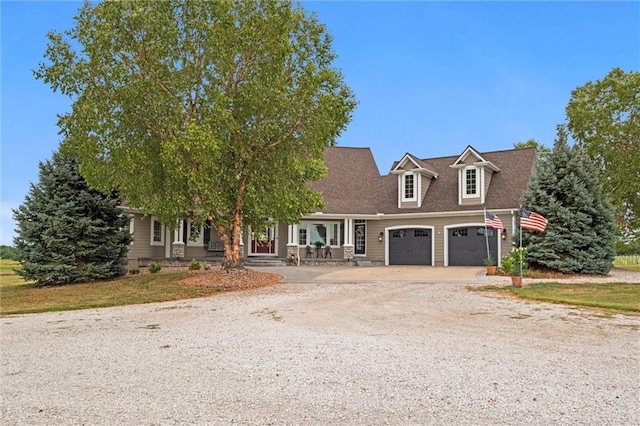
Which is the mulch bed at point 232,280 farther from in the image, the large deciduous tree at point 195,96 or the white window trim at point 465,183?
A: the white window trim at point 465,183

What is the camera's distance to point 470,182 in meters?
26.3

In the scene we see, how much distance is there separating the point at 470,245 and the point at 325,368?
2157 centimetres

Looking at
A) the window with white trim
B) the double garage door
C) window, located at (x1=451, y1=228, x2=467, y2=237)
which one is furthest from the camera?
window, located at (x1=451, y1=228, x2=467, y2=237)

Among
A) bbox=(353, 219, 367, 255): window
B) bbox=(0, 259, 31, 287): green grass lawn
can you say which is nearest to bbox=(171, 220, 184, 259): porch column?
bbox=(0, 259, 31, 287): green grass lawn

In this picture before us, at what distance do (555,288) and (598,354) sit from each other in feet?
31.3

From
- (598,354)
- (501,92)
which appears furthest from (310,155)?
(598,354)

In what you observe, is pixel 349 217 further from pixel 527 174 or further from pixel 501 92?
pixel 501 92

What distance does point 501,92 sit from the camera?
18.9 m

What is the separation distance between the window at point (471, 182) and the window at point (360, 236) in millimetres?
6151

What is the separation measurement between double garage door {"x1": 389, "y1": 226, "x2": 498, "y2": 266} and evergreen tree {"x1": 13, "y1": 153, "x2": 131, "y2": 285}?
15343 mm

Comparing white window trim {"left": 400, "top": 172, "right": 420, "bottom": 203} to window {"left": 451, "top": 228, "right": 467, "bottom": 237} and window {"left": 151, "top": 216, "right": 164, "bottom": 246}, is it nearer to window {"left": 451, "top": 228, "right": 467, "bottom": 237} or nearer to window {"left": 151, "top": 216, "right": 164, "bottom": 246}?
window {"left": 451, "top": 228, "right": 467, "bottom": 237}

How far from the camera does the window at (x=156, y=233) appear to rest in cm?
A: 2706

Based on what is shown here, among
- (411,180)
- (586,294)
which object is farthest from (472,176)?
(586,294)

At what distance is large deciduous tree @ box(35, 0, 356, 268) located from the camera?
51.1 feet
